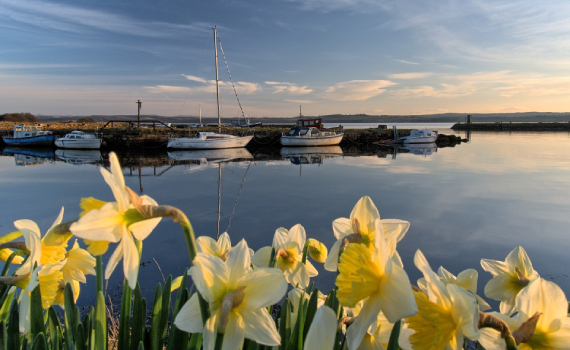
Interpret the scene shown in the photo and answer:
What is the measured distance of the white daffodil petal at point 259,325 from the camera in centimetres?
63

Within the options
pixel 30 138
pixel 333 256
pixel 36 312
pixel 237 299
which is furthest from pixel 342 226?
pixel 30 138

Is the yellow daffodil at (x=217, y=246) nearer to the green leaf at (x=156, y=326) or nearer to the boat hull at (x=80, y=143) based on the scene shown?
the green leaf at (x=156, y=326)

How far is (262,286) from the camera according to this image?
64 cm

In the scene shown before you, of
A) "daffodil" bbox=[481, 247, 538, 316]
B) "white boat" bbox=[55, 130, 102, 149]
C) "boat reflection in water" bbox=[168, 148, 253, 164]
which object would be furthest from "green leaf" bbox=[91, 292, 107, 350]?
"white boat" bbox=[55, 130, 102, 149]

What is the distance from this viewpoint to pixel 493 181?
1210 cm

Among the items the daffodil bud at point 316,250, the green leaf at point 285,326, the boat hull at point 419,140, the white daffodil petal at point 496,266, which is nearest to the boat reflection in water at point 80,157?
the daffodil bud at point 316,250

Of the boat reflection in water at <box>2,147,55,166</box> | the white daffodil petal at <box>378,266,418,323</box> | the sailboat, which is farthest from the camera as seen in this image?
the sailboat

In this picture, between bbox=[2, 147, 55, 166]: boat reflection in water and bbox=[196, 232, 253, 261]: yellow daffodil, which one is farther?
bbox=[2, 147, 55, 166]: boat reflection in water

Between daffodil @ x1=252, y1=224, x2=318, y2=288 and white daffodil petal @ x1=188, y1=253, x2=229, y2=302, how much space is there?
49 cm

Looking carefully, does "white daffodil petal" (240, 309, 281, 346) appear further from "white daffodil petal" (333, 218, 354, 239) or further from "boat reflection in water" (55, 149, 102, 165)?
"boat reflection in water" (55, 149, 102, 165)

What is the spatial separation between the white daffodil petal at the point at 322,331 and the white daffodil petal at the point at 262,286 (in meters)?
0.09

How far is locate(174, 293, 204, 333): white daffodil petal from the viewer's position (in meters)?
0.64

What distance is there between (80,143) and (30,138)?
6.93m

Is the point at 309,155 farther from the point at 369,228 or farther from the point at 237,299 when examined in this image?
the point at 237,299
